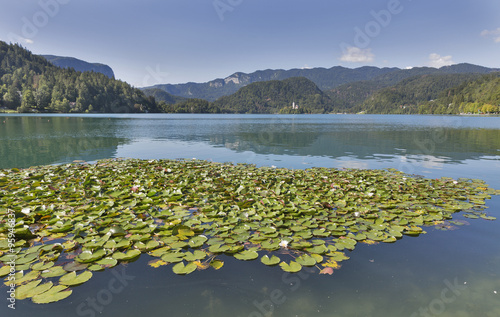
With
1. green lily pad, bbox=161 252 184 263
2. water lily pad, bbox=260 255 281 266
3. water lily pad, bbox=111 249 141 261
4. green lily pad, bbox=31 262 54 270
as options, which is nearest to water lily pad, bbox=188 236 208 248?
green lily pad, bbox=161 252 184 263

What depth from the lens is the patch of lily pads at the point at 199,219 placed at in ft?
17.1

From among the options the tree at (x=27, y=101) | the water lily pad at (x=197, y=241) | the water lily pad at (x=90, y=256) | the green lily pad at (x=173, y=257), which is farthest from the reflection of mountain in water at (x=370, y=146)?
the tree at (x=27, y=101)

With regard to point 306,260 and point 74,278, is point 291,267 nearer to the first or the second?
point 306,260

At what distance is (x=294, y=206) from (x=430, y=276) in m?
3.94

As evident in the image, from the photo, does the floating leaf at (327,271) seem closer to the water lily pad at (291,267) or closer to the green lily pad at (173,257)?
the water lily pad at (291,267)

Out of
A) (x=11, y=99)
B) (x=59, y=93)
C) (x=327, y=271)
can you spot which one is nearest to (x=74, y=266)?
(x=327, y=271)

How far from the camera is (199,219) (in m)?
7.40

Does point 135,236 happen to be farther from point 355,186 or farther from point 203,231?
point 355,186

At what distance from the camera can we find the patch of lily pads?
205 inches

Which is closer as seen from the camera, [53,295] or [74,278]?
[53,295]

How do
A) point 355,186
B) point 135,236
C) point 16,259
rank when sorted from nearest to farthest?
point 16,259, point 135,236, point 355,186

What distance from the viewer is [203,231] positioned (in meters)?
6.69

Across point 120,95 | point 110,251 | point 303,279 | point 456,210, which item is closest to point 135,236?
point 110,251

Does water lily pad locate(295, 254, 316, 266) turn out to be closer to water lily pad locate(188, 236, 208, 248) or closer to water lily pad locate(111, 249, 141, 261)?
water lily pad locate(188, 236, 208, 248)
